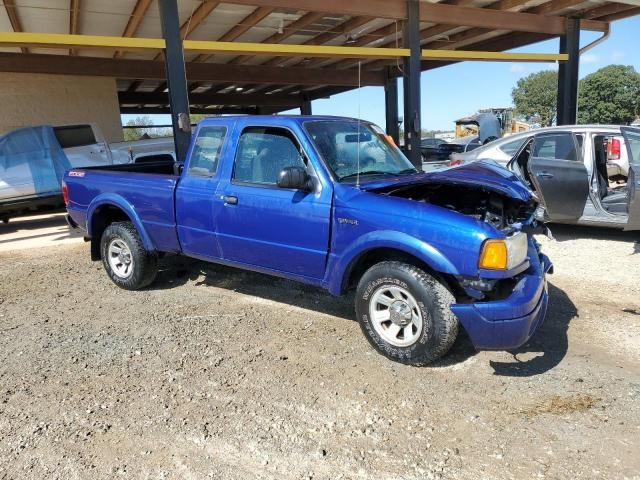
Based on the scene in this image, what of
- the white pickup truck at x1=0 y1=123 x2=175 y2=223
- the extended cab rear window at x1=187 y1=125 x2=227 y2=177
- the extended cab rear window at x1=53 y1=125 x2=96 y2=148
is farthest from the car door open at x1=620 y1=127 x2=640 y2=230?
the extended cab rear window at x1=53 y1=125 x2=96 y2=148

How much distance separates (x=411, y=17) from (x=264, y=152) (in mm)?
7052

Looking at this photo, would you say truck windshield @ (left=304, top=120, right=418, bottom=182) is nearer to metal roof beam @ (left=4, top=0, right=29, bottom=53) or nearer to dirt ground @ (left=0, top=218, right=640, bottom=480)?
dirt ground @ (left=0, top=218, right=640, bottom=480)

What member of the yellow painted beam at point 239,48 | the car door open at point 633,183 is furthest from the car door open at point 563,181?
the yellow painted beam at point 239,48

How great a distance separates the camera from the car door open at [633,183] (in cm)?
602

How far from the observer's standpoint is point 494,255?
129 inches

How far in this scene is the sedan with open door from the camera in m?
6.61

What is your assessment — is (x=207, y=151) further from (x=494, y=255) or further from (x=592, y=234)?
(x=592, y=234)

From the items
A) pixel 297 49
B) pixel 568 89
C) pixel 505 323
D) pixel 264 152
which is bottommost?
pixel 505 323

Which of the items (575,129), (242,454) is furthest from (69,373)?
(575,129)

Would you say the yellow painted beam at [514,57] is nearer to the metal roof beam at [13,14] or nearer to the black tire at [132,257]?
the black tire at [132,257]

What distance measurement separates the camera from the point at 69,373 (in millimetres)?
3746

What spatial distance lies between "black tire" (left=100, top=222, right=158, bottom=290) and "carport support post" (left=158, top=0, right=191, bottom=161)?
2748mm

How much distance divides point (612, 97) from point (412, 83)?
6611cm

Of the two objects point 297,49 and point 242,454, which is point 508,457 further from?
point 297,49
